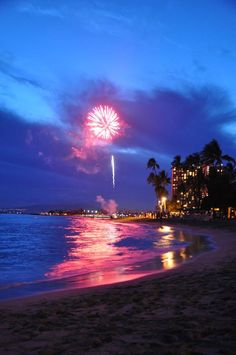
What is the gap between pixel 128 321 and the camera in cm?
707

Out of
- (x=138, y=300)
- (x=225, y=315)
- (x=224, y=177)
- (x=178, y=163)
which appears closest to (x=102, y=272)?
(x=138, y=300)

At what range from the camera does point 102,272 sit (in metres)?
16.3

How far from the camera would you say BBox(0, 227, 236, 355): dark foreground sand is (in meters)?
5.57

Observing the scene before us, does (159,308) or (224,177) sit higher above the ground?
(224,177)

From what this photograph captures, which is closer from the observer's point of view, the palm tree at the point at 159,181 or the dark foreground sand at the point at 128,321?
the dark foreground sand at the point at 128,321

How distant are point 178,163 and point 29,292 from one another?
135164 millimetres

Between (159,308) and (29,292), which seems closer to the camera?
(159,308)

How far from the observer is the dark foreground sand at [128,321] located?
5.57 meters

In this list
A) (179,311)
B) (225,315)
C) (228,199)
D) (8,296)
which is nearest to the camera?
(225,315)

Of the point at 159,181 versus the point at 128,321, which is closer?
the point at 128,321

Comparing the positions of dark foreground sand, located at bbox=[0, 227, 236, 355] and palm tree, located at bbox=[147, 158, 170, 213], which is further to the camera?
palm tree, located at bbox=[147, 158, 170, 213]

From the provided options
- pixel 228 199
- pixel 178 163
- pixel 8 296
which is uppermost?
pixel 178 163

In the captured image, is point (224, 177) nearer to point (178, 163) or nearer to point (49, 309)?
point (178, 163)

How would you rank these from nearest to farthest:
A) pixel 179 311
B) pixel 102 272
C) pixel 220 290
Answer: pixel 179 311
pixel 220 290
pixel 102 272
